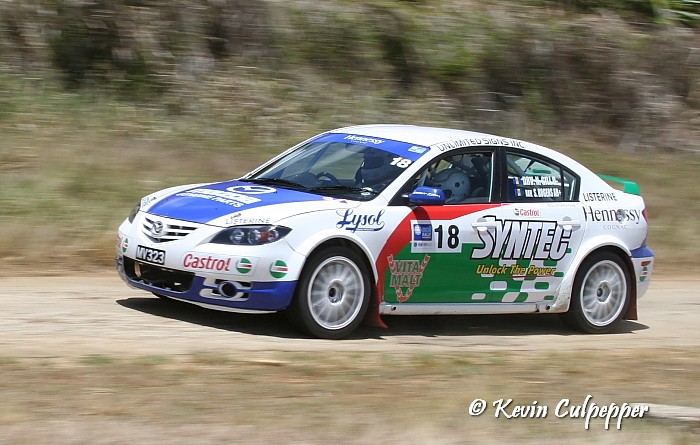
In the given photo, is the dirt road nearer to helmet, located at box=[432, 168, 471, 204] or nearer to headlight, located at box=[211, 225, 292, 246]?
headlight, located at box=[211, 225, 292, 246]

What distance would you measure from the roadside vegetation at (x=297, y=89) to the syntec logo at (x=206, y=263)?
12.1ft

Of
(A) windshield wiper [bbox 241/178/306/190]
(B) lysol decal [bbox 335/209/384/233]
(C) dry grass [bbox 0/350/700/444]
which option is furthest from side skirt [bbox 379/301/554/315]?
(A) windshield wiper [bbox 241/178/306/190]

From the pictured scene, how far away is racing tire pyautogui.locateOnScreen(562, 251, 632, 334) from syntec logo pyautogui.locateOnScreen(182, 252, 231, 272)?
3395 millimetres

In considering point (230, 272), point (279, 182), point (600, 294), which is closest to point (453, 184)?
point (279, 182)

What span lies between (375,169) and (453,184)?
680 mm

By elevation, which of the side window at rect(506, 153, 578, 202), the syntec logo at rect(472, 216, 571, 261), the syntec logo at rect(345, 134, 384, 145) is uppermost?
the syntec logo at rect(345, 134, 384, 145)

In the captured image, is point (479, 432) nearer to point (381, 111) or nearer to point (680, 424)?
point (680, 424)

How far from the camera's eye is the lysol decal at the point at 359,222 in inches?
336

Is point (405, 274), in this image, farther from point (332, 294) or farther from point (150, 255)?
point (150, 255)

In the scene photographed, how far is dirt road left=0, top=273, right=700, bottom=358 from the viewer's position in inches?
310

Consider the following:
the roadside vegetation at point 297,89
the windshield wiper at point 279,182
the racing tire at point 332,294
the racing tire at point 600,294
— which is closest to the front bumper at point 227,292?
the racing tire at point 332,294

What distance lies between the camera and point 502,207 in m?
9.47

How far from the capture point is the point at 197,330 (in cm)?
850

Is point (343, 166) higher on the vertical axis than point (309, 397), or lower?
higher
